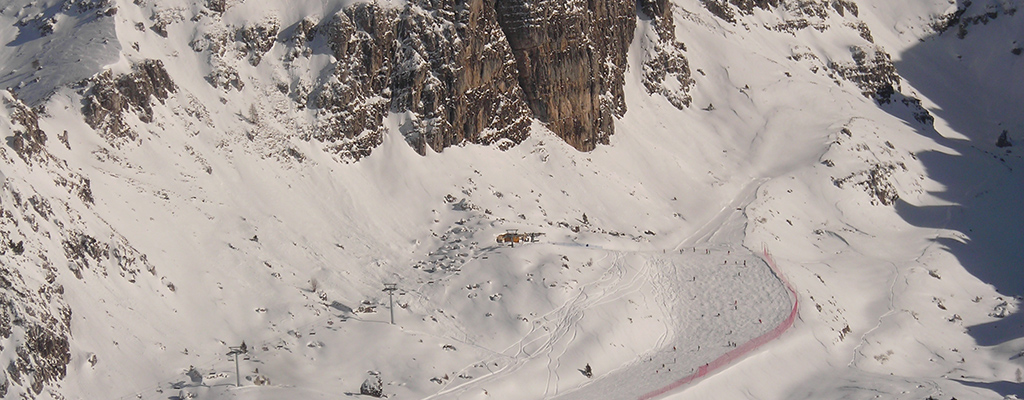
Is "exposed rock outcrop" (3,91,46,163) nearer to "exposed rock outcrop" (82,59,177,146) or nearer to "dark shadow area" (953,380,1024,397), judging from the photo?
"exposed rock outcrop" (82,59,177,146)

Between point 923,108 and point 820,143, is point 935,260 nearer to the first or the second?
point 820,143

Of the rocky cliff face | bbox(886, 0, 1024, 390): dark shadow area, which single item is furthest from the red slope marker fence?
the rocky cliff face

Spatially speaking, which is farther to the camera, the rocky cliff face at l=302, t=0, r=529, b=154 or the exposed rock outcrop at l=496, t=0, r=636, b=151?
the exposed rock outcrop at l=496, t=0, r=636, b=151

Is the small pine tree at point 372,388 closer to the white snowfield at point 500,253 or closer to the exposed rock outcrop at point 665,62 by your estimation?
the white snowfield at point 500,253

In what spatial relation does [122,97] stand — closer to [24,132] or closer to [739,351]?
[24,132]

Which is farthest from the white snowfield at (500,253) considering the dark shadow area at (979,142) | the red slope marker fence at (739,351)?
the dark shadow area at (979,142)

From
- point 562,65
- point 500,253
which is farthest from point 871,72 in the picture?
point 500,253
